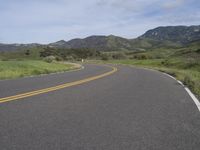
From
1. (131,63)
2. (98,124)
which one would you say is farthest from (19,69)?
(131,63)

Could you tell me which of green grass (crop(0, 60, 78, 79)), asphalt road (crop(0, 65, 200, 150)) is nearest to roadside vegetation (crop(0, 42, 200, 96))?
green grass (crop(0, 60, 78, 79))

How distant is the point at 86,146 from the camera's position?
19.8 feet

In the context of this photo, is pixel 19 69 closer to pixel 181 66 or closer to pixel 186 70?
pixel 186 70

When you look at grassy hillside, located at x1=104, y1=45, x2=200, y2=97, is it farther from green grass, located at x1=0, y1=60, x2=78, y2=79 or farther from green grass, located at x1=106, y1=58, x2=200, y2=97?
green grass, located at x1=0, y1=60, x2=78, y2=79

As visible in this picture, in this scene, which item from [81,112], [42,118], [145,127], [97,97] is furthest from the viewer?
[97,97]

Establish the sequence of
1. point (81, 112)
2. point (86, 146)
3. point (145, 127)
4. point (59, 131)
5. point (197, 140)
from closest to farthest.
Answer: point (86, 146) → point (197, 140) → point (59, 131) → point (145, 127) → point (81, 112)

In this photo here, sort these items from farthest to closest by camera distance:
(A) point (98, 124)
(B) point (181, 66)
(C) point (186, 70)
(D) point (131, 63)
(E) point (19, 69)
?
(D) point (131, 63), (B) point (181, 66), (C) point (186, 70), (E) point (19, 69), (A) point (98, 124)

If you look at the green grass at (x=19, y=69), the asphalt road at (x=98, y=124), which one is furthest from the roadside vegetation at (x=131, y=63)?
the asphalt road at (x=98, y=124)

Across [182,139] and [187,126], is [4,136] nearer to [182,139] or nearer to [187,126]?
[182,139]

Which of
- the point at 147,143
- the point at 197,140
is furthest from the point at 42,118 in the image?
the point at 197,140

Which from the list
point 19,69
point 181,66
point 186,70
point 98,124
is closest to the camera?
point 98,124

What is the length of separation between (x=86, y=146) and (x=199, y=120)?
135 inches

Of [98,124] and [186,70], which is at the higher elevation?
[98,124]

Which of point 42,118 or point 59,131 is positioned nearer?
point 59,131
